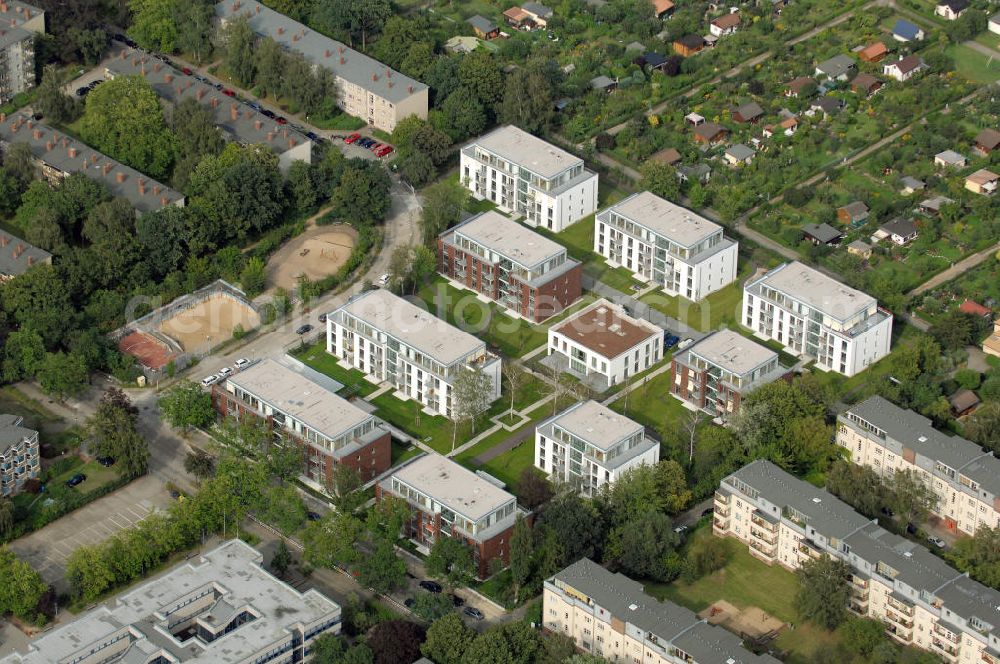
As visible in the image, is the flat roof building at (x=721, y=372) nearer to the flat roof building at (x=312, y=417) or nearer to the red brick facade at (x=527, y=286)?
the red brick facade at (x=527, y=286)

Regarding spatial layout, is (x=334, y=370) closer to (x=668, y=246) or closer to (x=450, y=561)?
(x=450, y=561)

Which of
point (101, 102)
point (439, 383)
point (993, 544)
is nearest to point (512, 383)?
point (439, 383)

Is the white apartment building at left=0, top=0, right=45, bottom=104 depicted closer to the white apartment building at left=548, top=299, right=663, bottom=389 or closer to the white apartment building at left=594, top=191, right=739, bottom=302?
the white apartment building at left=594, top=191, right=739, bottom=302

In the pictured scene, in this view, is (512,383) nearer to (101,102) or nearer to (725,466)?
(725,466)

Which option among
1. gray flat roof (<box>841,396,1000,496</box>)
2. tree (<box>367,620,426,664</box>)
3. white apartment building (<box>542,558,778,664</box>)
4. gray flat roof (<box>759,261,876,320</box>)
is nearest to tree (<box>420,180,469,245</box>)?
gray flat roof (<box>759,261,876,320</box>)

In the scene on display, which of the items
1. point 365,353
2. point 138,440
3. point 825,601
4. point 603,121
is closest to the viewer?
point 825,601
